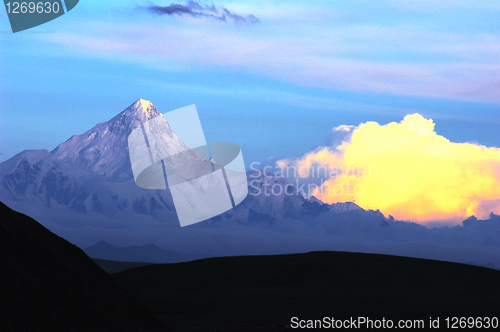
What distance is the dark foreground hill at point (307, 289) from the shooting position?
213 feet

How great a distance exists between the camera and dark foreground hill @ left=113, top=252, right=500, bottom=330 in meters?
65.0

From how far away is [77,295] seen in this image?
4331 cm

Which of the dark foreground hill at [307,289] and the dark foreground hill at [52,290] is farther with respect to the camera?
the dark foreground hill at [307,289]

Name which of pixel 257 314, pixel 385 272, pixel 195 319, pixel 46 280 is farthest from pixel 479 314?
pixel 385 272

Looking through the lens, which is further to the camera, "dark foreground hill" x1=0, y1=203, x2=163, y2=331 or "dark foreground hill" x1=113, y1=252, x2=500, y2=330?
"dark foreground hill" x1=113, y1=252, x2=500, y2=330

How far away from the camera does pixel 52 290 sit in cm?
4172

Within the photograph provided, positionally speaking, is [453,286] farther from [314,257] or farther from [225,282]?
[225,282]

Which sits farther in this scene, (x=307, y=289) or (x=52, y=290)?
(x=307, y=289)

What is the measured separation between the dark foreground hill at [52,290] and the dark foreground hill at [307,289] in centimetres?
1028

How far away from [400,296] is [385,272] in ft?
81.5

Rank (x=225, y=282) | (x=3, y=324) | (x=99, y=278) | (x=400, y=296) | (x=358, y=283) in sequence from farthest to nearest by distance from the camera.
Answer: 1. (x=225, y=282)
2. (x=358, y=283)
3. (x=400, y=296)
4. (x=99, y=278)
5. (x=3, y=324)

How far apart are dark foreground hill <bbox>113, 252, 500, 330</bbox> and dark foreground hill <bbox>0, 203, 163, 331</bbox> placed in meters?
10.3

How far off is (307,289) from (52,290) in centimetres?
5742

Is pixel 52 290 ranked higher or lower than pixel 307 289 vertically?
lower
